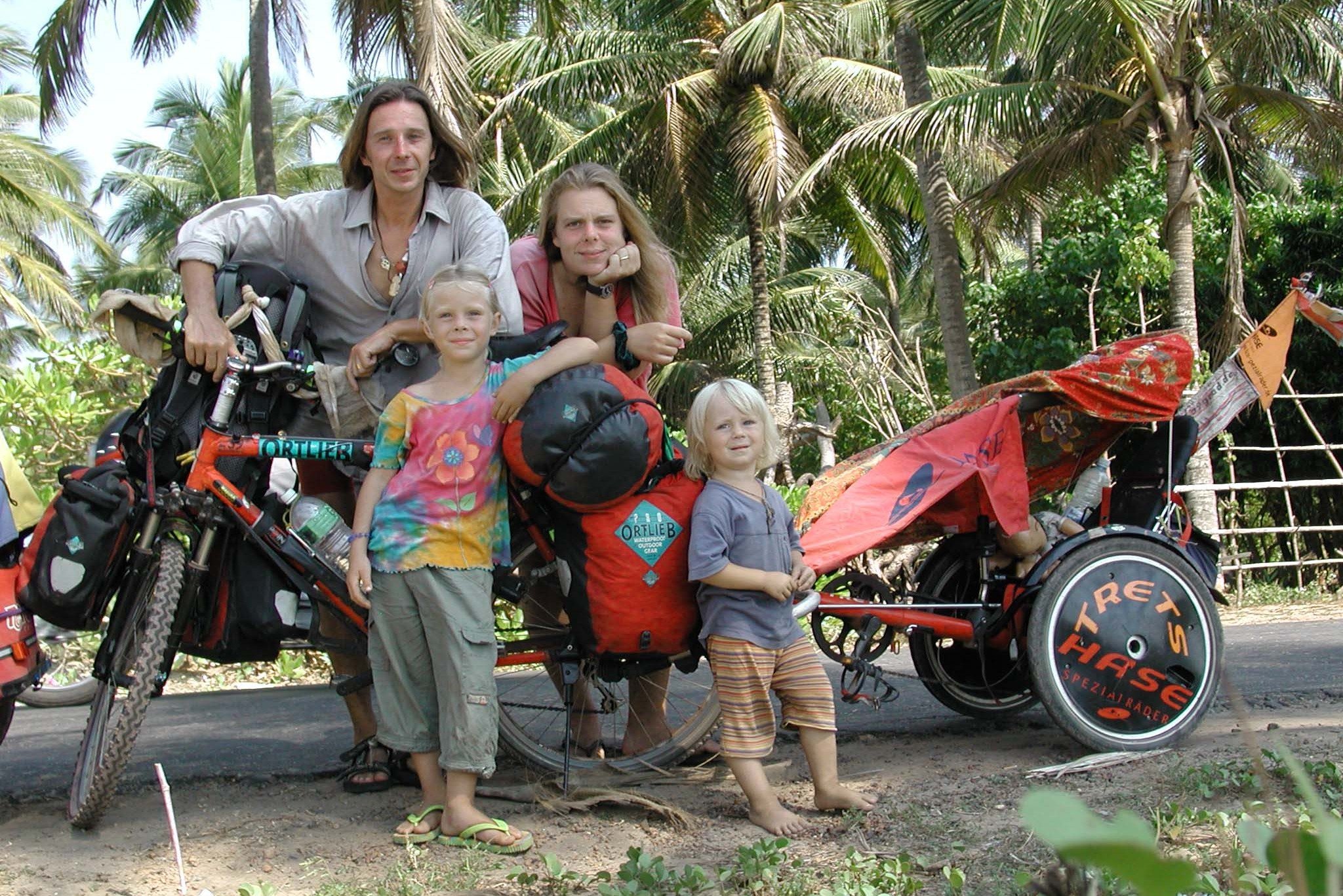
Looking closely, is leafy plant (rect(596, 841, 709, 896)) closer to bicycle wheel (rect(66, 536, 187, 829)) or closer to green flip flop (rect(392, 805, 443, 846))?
green flip flop (rect(392, 805, 443, 846))

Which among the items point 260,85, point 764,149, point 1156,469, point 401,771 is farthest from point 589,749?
point 764,149

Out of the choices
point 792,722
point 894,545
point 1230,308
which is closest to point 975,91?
point 1230,308

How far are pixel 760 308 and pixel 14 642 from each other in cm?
1544

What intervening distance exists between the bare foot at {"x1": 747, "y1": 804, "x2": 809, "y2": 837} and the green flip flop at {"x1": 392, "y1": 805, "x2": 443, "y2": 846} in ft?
2.90

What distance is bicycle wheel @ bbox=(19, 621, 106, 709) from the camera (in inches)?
153

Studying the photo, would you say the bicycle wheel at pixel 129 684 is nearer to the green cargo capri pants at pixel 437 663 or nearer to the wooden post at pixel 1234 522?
the green cargo capri pants at pixel 437 663

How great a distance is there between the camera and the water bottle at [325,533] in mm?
3648

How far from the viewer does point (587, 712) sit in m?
4.14

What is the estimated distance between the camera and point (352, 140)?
12.8 feet

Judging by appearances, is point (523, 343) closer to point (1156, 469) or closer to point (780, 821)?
point (780, 821)

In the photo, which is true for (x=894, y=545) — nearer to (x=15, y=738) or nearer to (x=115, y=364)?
(x=15, y=738)

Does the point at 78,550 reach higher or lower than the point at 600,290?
lower

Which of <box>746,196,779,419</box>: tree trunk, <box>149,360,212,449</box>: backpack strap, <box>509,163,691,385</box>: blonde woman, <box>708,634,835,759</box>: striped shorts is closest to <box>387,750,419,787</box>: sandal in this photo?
<box>708,634,835,759</box>: striped shorts

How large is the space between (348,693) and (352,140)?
1773mm
